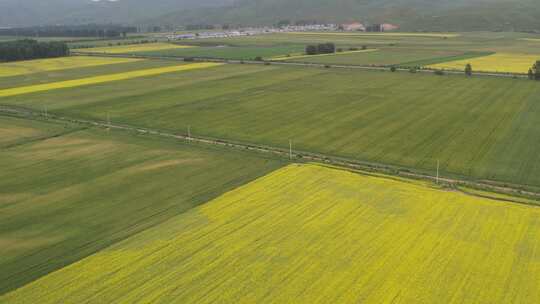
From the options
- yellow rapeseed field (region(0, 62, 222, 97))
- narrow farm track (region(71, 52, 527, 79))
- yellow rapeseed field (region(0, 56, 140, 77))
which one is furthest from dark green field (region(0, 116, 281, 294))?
narrow farm track (region(71, 52, 527, 79))

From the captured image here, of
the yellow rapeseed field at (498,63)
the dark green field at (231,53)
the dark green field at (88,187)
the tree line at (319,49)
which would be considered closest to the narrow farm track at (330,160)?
the dark green field at (88,187)

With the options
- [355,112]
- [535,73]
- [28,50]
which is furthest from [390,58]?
[28,50]

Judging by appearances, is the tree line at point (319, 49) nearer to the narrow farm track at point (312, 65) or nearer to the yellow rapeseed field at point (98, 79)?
the narrow farm track at point (312, 65)

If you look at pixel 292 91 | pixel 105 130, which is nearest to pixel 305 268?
pixel 105 130

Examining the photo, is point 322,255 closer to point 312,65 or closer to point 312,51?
point 312,65

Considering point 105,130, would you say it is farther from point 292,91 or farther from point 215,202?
point 292,91

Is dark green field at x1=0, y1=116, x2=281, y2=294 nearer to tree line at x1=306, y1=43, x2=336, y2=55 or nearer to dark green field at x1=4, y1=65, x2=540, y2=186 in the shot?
dark green field at x1=4, y1=65, x2=540, y2=186
